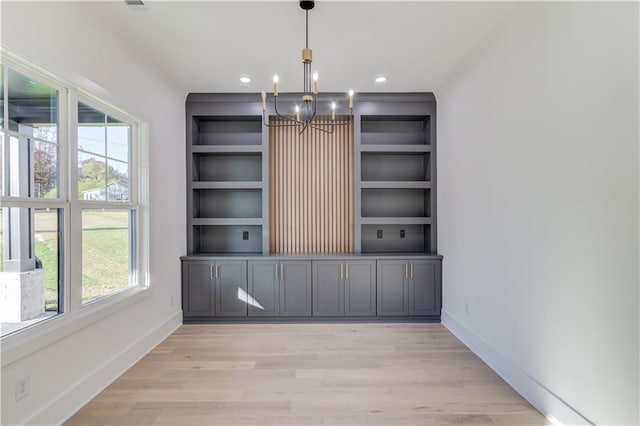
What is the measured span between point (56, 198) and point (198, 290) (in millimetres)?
1966

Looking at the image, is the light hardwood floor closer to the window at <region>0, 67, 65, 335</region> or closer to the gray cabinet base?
the gray cabinet base

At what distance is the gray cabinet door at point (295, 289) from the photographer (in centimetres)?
372

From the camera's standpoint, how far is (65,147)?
2.11m

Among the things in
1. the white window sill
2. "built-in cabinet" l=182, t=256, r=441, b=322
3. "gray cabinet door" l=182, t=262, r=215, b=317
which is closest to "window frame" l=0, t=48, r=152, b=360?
the white window sill

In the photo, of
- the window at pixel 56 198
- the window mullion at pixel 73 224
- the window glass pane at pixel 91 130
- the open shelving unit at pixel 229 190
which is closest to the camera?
the window at pixel 56 198

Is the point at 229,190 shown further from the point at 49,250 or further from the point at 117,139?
the point at 49,250

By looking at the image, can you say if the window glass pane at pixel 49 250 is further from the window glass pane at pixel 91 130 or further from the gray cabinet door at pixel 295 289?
the gray cabinet door at pixel 295 289

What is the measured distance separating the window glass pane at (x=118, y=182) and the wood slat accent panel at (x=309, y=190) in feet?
5.73

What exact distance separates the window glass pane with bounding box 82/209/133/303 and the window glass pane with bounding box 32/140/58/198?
0.31m

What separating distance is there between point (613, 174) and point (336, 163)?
2956mm

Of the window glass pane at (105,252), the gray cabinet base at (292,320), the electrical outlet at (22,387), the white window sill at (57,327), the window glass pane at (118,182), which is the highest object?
the window glass pane at (118,182)

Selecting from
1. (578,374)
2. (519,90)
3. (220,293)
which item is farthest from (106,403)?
(519,90)

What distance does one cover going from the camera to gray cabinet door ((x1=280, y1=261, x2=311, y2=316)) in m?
3.72

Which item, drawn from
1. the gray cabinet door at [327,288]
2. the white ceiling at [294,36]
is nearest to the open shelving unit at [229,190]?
the white ceiling at [294,36]
